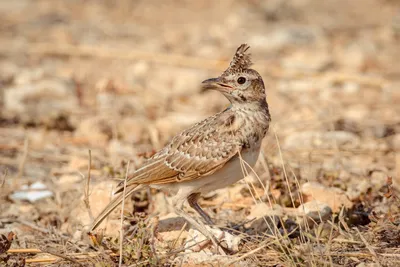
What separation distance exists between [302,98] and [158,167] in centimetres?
550

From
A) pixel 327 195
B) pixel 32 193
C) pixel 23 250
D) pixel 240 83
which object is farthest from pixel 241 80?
pixel 32 193

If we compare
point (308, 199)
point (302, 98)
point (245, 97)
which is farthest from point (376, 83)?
point (245, 97)

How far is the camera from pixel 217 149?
5336mm

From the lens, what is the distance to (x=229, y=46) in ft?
43.0

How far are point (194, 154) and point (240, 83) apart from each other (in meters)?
0.65

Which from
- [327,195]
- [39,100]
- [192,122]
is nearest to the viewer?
[327,195]

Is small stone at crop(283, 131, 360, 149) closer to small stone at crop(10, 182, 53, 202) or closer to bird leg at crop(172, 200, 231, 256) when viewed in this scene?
small stone at crop(10, 182, 53, 202)

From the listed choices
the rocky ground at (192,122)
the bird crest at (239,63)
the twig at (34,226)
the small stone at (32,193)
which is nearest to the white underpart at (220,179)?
the rocky ground at (192,122)

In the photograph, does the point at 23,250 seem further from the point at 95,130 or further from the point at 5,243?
the point at 95,130

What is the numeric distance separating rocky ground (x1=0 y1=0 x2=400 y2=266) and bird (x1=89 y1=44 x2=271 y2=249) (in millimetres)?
209

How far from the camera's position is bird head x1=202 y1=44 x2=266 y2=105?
18.0 feet

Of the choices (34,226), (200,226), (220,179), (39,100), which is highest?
(39,100)

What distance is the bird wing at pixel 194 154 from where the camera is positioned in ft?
17.4

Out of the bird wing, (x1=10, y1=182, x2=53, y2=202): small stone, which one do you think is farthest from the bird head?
(x1=10, y1=182, x2=53, y2=202): small stone
